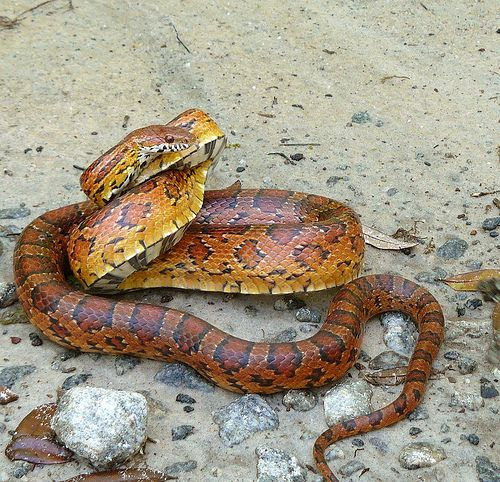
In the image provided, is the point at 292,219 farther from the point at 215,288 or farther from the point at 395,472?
the point at 395,472

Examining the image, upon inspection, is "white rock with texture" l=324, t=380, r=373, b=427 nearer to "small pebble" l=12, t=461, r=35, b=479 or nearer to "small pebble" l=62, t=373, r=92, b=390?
"small pebble" l=62, t=373, r=92, b=390

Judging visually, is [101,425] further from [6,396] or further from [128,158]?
[128,158]

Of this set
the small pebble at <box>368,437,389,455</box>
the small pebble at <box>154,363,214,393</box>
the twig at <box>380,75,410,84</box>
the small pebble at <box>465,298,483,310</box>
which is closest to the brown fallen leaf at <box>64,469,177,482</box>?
the small pebble at <box>154,363,214,393</box>

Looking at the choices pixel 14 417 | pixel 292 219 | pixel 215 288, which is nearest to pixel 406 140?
pixel 292 219

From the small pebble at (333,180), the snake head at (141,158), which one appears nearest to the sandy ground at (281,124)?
the small pebble at (333,180)

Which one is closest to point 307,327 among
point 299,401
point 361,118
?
point 299,401

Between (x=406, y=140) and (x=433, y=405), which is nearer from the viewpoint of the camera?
(x=433, y=405)
